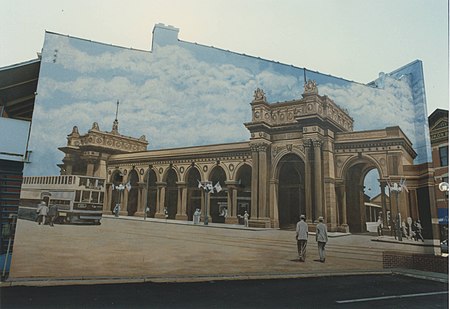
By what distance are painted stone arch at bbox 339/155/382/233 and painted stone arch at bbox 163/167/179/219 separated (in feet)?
19.0

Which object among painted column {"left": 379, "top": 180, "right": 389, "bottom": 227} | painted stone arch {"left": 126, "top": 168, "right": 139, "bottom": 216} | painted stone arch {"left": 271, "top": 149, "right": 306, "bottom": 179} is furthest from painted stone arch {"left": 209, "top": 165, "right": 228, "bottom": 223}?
painted column {"left": 379, "top": 180, "right": 389, "bottom": 227}

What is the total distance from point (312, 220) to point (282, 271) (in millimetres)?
2174

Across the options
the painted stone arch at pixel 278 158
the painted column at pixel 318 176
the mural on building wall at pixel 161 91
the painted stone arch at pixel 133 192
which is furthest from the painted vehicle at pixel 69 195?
the painted column at pixel 318 176

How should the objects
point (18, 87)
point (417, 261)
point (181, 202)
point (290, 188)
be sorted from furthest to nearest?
point (417, 261)
point (290, 188)
point (18, 87)
point (181, 202)

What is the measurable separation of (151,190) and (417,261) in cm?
975

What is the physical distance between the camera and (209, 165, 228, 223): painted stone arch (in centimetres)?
1162

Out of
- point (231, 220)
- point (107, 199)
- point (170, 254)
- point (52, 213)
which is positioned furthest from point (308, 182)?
point (52, 213)

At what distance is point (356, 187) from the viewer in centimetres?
1295

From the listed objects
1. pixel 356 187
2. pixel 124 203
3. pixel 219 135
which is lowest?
pixel 124 203

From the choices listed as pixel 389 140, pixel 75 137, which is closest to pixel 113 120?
pixel 75 137

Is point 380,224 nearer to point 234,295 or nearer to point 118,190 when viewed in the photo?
point 234,295

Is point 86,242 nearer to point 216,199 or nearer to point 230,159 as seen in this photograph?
point 216,199

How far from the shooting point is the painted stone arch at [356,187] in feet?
41.4

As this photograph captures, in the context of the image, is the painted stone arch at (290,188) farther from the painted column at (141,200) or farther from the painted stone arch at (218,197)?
the painted column at (141,200)
